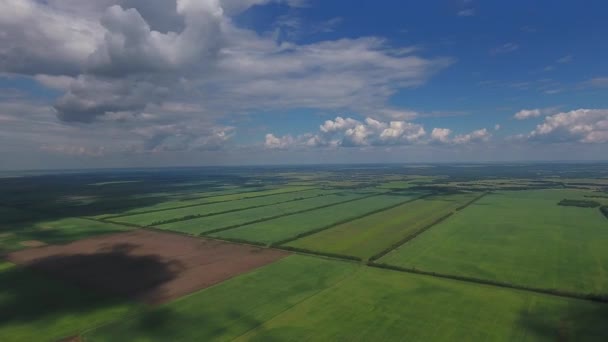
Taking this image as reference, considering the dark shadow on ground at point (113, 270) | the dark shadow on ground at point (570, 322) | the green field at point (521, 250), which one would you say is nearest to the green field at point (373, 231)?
the green field at point (521, 250)

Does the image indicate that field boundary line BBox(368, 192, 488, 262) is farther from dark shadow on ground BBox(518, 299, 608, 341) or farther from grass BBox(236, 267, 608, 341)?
dark shadow on ground BBox(518, 299, 608, 341)

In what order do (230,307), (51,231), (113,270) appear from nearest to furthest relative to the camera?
(230,307), (113,270), (51,231)

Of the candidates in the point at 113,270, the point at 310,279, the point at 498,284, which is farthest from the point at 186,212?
the point at 498,284

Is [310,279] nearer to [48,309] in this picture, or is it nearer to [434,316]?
[434,316]

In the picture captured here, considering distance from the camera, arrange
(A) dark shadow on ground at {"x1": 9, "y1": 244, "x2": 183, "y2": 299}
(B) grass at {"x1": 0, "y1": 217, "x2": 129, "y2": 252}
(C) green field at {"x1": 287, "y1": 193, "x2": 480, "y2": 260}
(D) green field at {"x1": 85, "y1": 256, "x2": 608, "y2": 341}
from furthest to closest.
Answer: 1. (B) grass at {"x1": 0, "y1": 217, "x2": 129, "y2": 252}
2. (C) green field at {"x1": 287, "y1": 193, "x2": 480, "y2": 260}
3. (A) dark shadow on ground at {"x1": 9, "y1": 244, "x2": 183, "y2": 299}
4. (D) green field at {"x1": 85, "y1": 256, "x2": 608, "y2": 341}

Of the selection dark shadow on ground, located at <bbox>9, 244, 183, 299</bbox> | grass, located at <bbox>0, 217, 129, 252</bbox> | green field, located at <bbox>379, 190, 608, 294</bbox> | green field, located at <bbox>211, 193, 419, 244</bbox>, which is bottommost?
grass, located at <bbox>0, 217, 129, 252</bbox>

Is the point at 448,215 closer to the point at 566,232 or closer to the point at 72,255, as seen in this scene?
the point at 566,232

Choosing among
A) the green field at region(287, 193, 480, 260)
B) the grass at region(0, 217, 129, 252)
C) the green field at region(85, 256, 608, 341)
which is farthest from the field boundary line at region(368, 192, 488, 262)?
the grass at region(0, 217, 129, 252)

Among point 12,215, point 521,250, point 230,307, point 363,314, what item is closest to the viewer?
point 363,314
